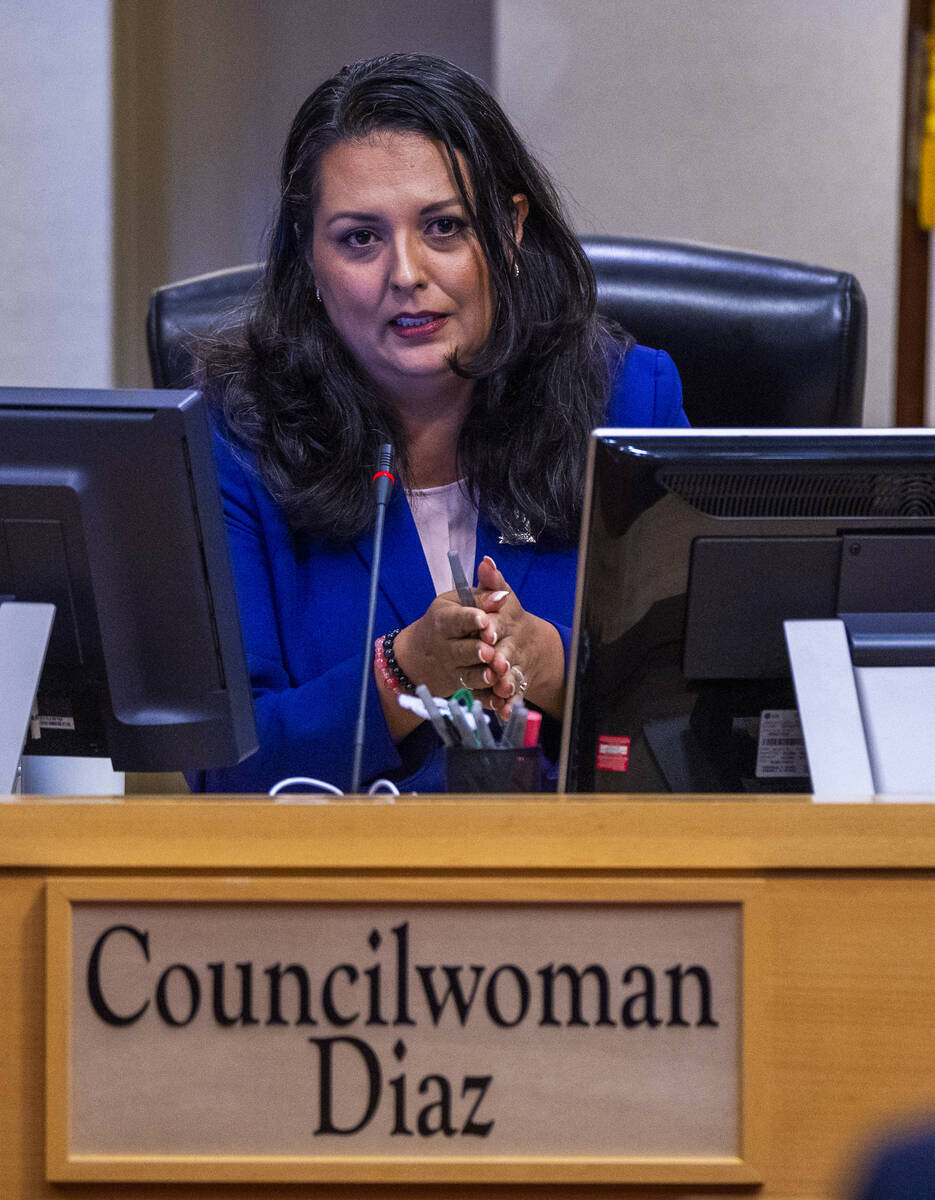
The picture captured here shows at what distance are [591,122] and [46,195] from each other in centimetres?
111

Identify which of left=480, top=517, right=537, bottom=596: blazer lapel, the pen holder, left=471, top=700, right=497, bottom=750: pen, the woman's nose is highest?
the woman's nose

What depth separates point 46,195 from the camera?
2748 millimetres

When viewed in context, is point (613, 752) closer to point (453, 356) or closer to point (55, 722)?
point (55, 722)

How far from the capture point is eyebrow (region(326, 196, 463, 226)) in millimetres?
1541

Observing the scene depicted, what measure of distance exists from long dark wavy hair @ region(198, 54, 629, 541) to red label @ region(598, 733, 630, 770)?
64 cm

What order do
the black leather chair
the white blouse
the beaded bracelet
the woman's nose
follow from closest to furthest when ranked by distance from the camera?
the beaded bracelet
the woman's nose
the white blouse
the black leather chair

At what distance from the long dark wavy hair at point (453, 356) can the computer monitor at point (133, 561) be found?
59 cm

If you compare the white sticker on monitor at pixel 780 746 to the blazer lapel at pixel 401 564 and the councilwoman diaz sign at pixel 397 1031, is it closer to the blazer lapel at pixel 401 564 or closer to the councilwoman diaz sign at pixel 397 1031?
the councilwoman diaz sign at pixel 397 1031

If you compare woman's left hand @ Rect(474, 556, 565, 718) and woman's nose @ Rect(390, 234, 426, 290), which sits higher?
woman's nose @ Rect(390, 234, 426, 290)

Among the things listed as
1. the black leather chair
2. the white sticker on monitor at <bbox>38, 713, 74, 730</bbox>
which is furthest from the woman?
the white sticker on monitor at <bbox>38, 713, 74, 730</bbox>

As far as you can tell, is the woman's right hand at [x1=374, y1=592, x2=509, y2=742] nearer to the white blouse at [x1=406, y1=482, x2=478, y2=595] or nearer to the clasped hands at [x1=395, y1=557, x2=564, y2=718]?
the clasped hands at [x1=395, y1=557, x2=564, y2=718]

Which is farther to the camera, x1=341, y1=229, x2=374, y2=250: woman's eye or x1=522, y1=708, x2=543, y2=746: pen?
x1=341, y1=229, x2=374, y2=250: woman's eye

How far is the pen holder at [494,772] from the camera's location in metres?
0.91

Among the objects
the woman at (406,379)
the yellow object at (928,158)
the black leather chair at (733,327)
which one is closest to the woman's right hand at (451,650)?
the woman at (406,379)
